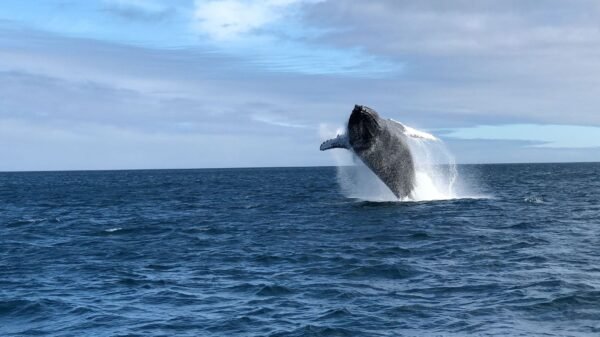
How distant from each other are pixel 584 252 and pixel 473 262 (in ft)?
13.2

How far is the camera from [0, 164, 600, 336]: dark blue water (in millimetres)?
13328

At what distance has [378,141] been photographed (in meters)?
29.5

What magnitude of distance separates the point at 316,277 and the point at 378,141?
1300cm

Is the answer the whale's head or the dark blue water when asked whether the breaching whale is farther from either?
the dark blue water

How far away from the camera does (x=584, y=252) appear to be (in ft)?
66.4

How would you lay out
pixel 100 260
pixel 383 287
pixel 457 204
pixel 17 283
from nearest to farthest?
1. pixel 383 287
2. pixel 17 283
3. pixel 100 260
4. pixel 457 204

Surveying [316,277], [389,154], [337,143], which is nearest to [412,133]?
[389,154]

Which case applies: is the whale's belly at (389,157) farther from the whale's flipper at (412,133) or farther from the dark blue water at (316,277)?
the dark blue water at (316,277)

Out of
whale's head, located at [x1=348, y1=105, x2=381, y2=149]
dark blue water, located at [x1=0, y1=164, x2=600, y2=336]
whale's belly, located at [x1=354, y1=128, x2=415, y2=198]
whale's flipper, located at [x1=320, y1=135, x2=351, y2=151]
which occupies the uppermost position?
whale's head, located at [x1=348, y1=105, x2=381, y2=149]

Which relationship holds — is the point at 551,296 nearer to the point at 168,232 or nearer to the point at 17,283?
the point at 17,283

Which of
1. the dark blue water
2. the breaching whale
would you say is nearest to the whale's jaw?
the breaching whale

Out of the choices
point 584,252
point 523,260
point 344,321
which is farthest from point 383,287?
point 584,252

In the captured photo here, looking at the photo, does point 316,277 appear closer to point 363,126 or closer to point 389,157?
point 363,126

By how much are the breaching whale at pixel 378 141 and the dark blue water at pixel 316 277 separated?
8.06 ft
